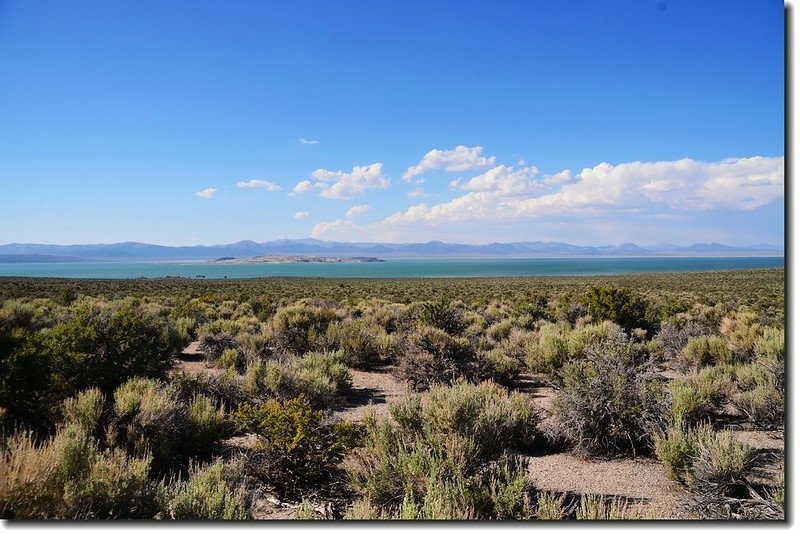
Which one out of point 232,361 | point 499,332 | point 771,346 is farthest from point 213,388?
point 771,346

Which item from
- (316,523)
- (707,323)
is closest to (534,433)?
(316,523)

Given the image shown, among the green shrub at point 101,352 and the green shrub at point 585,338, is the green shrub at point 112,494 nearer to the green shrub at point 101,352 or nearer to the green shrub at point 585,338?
the green shrub at point 101,352

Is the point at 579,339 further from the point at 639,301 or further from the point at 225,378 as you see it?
the point at 225,378

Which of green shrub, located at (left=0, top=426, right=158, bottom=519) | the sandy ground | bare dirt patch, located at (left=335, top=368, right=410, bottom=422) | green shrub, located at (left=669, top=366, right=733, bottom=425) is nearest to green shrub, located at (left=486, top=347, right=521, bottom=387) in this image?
bare dirt patch, located at (left=335, top=368, right=410, bottom=422)

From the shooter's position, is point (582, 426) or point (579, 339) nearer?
point (582, 426)

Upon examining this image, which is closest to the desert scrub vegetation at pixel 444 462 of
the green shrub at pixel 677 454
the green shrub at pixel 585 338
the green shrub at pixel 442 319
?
the green shrub at pixel 677 454

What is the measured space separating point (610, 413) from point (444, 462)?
228 centimetres

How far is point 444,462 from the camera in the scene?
363 cm

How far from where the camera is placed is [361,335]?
10.3 metres

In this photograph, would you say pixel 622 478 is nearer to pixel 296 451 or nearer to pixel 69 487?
pixel 296 451

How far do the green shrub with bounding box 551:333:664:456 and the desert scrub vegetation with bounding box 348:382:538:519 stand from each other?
1.84 ft

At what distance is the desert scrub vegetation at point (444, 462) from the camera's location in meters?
3.21

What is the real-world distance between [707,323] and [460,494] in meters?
13.1

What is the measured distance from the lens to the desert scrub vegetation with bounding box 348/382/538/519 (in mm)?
3211
